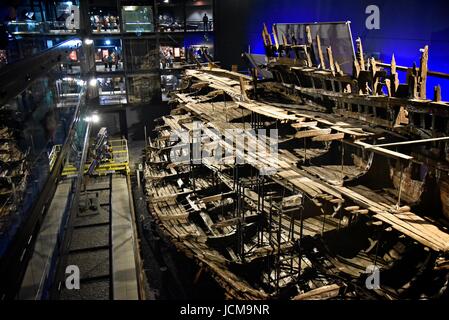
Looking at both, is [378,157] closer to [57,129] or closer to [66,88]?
[57,129]

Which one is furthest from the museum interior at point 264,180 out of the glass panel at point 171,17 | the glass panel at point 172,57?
the glass panel at point 171,17

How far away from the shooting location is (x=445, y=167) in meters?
9.89

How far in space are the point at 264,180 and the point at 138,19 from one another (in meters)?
27.3

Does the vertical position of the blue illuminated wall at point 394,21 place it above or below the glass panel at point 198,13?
below

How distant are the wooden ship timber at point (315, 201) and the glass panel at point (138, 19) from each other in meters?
18.1

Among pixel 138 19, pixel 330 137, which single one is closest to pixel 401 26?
pixel 330 137

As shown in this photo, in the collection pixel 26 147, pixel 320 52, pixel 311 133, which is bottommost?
pixel 311 133

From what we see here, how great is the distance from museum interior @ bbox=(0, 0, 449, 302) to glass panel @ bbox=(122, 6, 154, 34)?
972 cm

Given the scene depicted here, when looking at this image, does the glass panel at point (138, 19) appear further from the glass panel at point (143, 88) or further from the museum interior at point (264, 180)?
the museum interior at point (264, 180)

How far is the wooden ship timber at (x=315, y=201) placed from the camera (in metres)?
9.93

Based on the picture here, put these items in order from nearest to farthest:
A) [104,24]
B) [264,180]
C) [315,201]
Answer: [315,201] < [264,180] < [104,24]

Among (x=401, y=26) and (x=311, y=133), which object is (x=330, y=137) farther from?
(x=401, y=26)

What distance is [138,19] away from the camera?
36.0m
